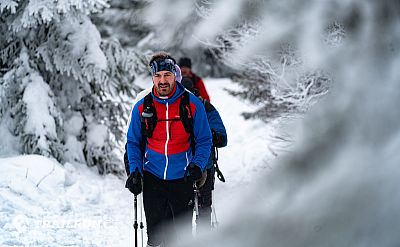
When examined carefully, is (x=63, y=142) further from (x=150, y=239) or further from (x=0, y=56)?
(x=150, y=239)

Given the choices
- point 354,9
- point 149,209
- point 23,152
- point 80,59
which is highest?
point 354,9

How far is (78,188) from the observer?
8227 mm

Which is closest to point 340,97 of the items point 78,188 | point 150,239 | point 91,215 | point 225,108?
point 150,239

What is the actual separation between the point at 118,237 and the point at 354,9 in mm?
4422

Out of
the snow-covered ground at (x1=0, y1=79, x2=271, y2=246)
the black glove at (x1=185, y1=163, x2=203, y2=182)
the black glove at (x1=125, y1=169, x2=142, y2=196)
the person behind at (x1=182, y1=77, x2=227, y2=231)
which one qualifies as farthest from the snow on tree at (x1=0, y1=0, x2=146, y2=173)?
the black glove at (x1=185, y1=163, x2=203, y2=182)

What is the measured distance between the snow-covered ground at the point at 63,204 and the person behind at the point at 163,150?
0.64 metres

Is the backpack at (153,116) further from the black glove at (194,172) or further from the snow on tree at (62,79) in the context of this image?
the snow on tree at (62,79)

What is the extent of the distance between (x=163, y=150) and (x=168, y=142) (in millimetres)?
84

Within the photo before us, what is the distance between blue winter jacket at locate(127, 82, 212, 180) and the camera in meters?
4.34

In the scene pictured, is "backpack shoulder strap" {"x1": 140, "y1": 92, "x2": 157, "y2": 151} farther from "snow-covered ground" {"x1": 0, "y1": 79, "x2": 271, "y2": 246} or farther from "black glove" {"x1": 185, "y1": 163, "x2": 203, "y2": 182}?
"snow-covered ground" {"x1": 0, "y1": 79, "x2": 271, "y2": 246}

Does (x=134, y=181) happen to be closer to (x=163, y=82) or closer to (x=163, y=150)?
(x=163, y=150)

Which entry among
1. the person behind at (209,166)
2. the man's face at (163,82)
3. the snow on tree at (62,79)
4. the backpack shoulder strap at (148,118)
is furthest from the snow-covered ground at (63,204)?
the man's face at (163,82)

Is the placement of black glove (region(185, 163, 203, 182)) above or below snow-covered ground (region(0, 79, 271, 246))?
above

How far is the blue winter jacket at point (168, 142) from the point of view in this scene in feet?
14.3
